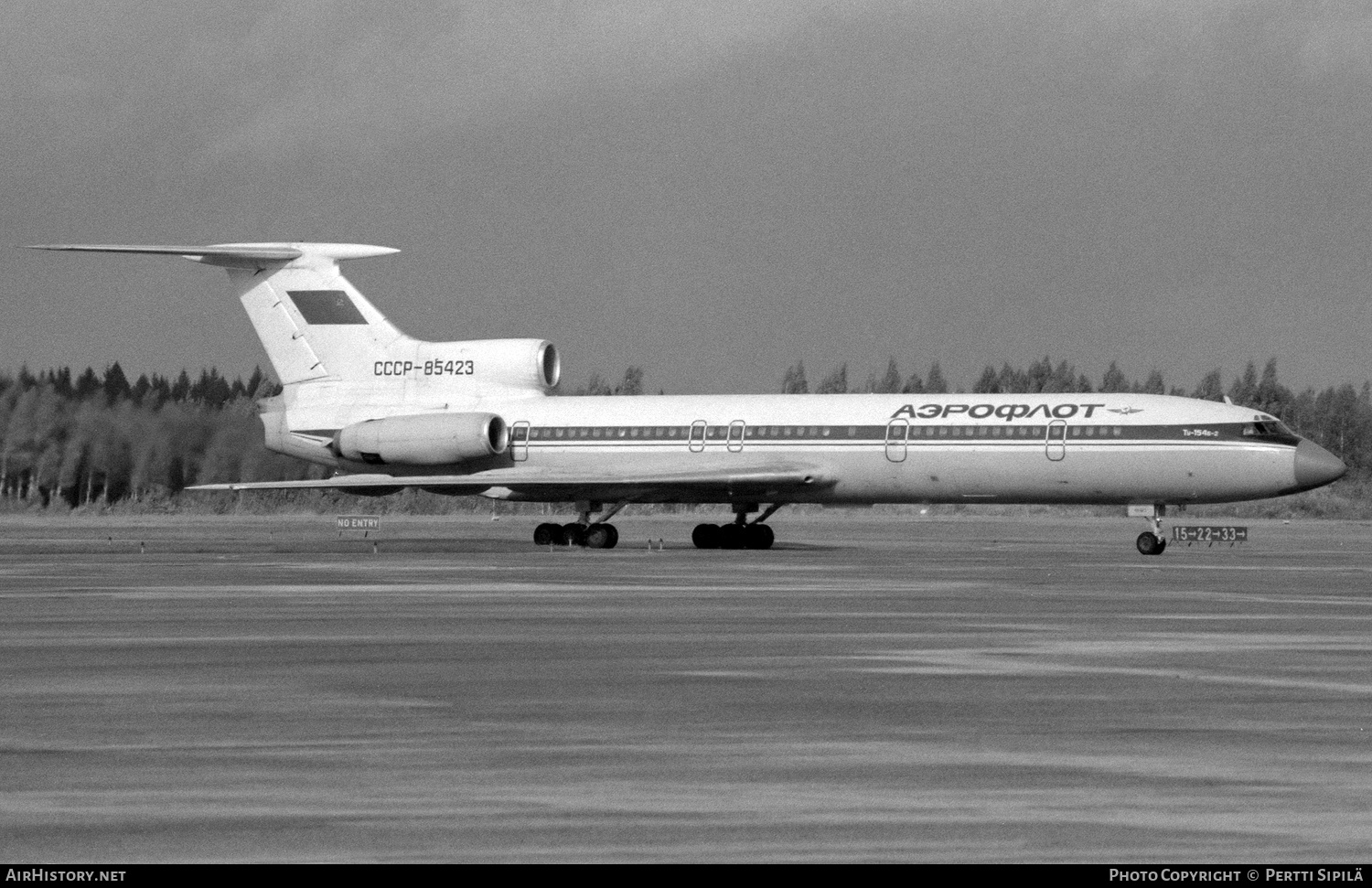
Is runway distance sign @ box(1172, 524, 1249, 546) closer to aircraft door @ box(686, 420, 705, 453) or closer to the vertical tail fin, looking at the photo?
aircraft door @ box(686, 420, 705, 453)

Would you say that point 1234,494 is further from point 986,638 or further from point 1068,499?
point 986,638

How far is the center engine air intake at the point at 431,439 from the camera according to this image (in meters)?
47.0

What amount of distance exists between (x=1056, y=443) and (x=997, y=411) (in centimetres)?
160

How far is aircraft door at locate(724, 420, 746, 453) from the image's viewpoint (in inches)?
1831

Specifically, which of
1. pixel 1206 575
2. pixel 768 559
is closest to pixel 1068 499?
pixel 768 559

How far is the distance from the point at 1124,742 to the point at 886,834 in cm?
356

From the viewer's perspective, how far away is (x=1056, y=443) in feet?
143

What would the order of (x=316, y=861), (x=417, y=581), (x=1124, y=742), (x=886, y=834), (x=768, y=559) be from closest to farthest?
(x=316, y=861)
(x=886, y=834)
(x=1124, y=742)
(x=417, y=581)
(x=768, y=559)

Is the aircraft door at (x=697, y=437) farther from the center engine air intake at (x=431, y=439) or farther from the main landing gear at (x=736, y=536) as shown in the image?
the center engine air intake at (x=431, y=439)

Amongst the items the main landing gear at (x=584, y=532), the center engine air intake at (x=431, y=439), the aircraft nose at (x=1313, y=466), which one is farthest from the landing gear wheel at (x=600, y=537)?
the aircraft nose at (x=1313, y=466)

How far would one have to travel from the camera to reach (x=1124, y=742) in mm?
12477

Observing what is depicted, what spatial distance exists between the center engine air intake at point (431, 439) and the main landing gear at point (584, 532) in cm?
223

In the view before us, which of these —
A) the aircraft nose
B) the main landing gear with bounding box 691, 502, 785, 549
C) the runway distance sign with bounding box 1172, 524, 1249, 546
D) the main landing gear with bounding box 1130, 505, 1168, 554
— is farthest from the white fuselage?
the runway distance sign with bounding box 1172, 524, 1249, 546

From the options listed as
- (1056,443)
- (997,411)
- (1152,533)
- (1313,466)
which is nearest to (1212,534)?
(1313,466)
